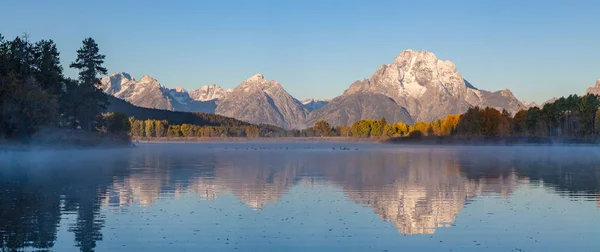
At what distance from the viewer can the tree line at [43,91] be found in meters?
107

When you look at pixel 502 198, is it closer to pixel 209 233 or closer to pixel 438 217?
pixel 438 217

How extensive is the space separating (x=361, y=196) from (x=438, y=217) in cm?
982

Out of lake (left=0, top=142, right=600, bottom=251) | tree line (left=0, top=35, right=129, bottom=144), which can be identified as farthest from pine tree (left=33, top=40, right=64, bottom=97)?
lake (left=0, top=142, right=600, bottom=251)

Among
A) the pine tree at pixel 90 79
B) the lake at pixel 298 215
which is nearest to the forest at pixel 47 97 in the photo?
the pine tree at pixel 90 79

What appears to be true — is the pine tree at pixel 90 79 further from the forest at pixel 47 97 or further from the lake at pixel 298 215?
the lake at pixel 298 215

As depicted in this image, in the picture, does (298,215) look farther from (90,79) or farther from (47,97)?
(90,79)

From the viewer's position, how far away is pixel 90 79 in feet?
526

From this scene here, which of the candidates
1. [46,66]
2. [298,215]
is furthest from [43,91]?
[298,215]

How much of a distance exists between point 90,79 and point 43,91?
50135mm

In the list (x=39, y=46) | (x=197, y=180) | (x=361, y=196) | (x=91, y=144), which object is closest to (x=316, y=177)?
(x=197, y=180)

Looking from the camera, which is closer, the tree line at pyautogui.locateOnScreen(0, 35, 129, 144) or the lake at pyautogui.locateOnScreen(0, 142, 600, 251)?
the lake at pyautogui.locateOnScreen(0, 142, 600, 251)

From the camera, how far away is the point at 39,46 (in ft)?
431

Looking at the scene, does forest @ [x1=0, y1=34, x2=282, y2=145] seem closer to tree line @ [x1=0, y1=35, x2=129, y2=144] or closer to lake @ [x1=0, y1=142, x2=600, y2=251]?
tree line @ [x1=0, y1=35, x2=129, y2=144]

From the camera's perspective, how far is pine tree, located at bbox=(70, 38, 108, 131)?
15638 centimetres
